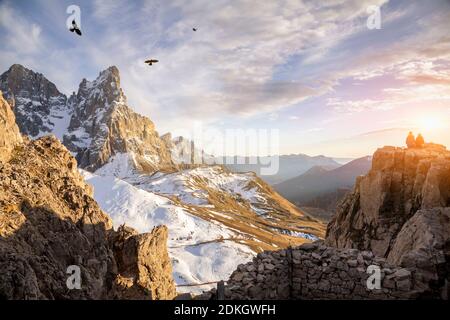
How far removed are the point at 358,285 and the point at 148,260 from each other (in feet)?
67.7

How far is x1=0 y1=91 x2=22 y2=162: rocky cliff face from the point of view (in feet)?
68.7

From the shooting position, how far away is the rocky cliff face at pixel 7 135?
68.7 ft

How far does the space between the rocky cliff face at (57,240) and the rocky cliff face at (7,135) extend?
0.63 feet

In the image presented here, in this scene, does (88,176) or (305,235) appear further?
(305,235)

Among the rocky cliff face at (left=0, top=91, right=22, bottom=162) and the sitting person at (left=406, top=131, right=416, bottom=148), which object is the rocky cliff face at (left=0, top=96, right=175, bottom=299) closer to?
the rocky cliff face at (left=0, top=91, right=22, bottom=162)

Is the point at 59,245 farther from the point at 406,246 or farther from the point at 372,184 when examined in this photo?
the point at 372,184

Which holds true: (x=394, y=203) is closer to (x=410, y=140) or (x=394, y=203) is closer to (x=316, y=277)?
(x=410, y=140)

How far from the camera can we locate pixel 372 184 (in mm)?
34250

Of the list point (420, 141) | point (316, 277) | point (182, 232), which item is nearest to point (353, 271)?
point (316, 277)

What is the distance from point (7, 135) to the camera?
71.4 ft

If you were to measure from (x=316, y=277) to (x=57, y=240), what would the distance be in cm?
1535

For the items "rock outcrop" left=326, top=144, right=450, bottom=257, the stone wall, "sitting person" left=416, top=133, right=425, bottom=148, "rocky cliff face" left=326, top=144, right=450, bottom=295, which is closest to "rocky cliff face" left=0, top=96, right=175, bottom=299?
the stone wall

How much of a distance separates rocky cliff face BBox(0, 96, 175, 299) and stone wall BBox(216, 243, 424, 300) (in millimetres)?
9210

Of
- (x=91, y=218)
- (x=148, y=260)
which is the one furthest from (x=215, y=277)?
(x=91, y=218)
